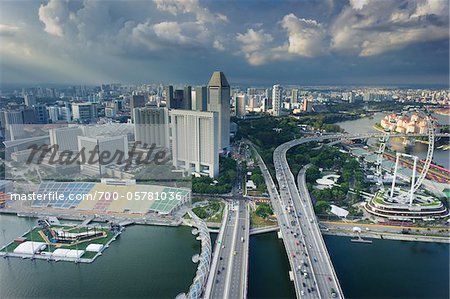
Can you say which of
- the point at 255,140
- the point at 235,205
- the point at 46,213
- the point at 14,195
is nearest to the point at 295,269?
the point at 235,205

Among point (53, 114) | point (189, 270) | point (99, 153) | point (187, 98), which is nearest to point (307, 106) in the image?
point (187, 98)

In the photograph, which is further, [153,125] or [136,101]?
[136,101]

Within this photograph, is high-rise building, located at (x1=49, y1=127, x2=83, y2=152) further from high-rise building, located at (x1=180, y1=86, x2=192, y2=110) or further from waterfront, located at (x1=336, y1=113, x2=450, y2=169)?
waterfront, located at (x1=336, y1=113, x2=450, y2=169)

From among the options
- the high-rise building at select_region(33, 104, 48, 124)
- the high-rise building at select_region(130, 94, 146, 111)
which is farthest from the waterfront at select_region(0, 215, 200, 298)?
the high-rise building at select_region(33, 104, 48, 124)

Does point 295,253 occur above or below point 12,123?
below

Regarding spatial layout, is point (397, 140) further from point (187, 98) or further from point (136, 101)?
point (136, 101)

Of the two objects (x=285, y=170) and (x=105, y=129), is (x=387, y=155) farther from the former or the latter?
(x=105, y=129)

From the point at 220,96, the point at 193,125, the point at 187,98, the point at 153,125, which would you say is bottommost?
the point at 153,125
